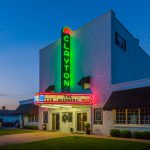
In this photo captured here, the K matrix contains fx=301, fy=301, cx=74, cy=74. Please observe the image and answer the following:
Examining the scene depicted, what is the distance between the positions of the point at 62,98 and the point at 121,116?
638cm

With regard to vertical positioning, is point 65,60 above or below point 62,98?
above

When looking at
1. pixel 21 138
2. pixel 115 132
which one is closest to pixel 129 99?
pixel 115 132

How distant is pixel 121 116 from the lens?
89.8ft

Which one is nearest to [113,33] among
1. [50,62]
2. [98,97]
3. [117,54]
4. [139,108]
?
[117,54]

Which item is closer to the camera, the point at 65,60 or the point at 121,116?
the point at 121,116

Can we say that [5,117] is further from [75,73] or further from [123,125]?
[123,125]

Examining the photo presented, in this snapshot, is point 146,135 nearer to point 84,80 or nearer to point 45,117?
point 84,80

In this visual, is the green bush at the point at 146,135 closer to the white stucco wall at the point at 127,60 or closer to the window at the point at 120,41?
the white stucco wall at the point at 127,60

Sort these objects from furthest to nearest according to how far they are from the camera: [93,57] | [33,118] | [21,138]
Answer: [33,118], [93,57], [21,138]

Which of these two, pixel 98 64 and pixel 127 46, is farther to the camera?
pixel 127 46

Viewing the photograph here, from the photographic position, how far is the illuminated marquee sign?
29.9 meters

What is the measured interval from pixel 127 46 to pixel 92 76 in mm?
5924

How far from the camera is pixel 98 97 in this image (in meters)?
30.5

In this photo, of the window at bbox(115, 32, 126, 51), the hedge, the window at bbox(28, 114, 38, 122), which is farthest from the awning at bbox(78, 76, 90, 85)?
the window at bbox(28, 114, 38, 122)
